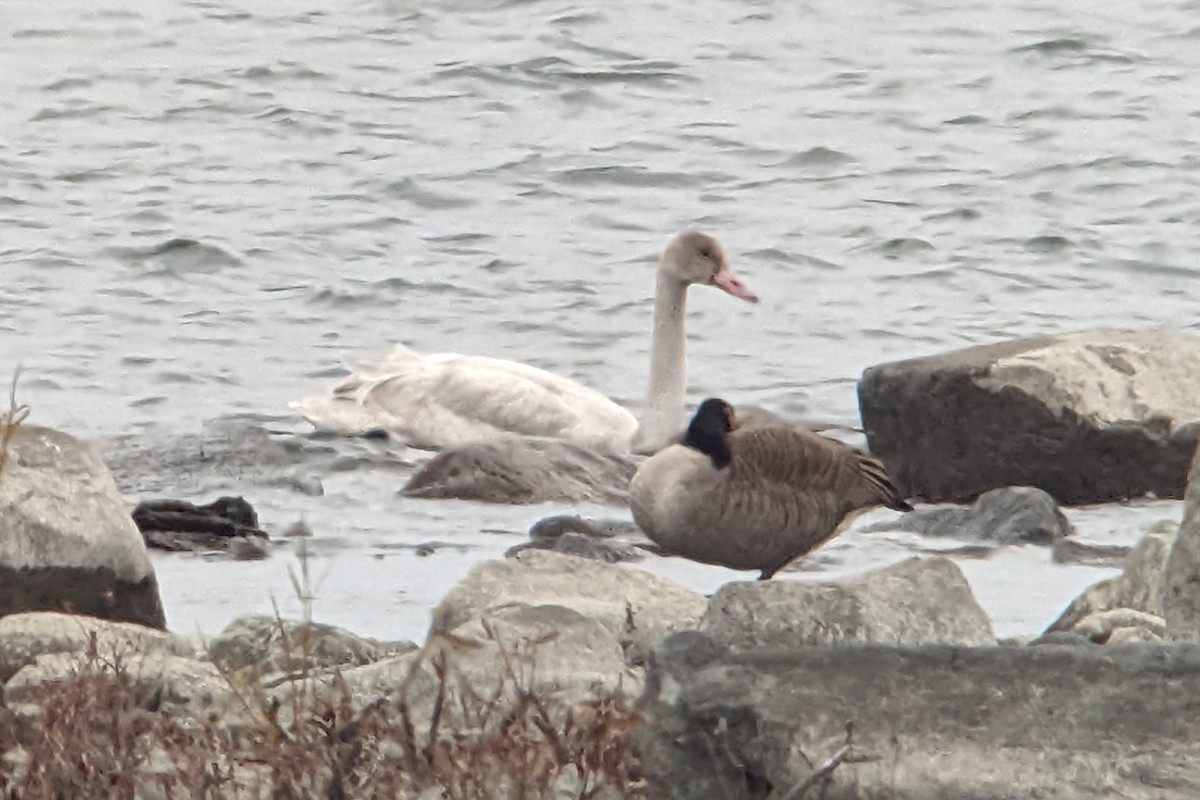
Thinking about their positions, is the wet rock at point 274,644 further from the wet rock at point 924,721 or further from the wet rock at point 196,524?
the wet rock at point 924,721

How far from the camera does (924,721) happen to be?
3785 mm

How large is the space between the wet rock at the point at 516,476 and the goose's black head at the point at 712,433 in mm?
2242

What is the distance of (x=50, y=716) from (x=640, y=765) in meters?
0.88

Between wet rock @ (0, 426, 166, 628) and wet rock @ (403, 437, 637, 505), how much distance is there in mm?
3353

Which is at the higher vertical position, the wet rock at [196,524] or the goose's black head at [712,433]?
the goose's black head at [712,433]

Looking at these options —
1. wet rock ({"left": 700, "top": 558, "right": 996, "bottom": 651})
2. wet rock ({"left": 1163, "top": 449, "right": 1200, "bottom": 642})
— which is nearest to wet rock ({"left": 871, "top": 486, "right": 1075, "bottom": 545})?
wet rock ({"left": 700, "top": 558, "right": 996, "bottom": 651})

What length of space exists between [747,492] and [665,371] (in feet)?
14.5

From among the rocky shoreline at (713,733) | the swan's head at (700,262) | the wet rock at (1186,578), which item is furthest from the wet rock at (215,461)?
the rocky shoreline at (713,733)

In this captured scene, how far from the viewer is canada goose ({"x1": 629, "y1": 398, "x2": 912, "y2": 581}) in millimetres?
8484

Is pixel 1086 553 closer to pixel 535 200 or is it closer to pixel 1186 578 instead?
pixel 1186 578

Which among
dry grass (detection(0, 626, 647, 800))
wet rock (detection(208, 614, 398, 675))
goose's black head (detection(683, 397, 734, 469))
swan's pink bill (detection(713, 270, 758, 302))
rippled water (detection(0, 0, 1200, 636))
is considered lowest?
rippled water (detection(0, 0, 1200, 636))

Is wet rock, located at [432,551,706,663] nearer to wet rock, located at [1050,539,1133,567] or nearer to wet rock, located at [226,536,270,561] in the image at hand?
wet rock, located at [226,536,270,561]

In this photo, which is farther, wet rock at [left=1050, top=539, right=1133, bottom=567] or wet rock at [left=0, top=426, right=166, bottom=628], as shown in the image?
wet rock at [left=1050, top=539, right=1133, bottom=567]

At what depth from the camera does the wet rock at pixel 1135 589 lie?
6.68 metres
